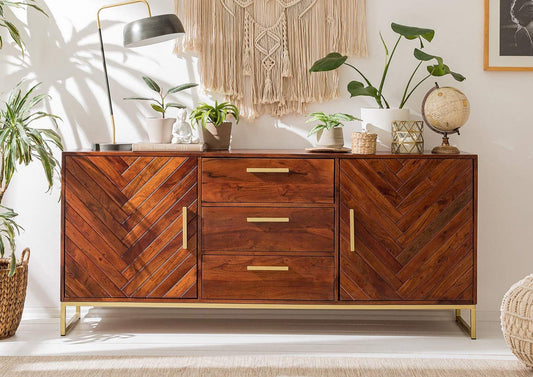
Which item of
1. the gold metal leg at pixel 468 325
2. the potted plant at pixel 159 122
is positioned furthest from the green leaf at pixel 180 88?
the gold metal leg at pixel 468 325

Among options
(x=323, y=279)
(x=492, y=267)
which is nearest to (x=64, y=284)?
(x=323, y=279)

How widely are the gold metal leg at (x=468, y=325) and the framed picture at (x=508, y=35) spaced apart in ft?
4.03

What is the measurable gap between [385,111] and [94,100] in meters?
1.49

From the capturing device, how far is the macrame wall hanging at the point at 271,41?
324 cm

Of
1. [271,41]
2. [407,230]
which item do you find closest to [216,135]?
[271,41]

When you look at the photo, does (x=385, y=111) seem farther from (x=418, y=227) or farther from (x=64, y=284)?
(x=64, y=284)

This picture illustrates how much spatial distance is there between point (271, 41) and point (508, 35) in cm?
119

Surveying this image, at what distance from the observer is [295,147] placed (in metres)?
3.31

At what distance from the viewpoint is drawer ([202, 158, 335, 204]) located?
113 inches

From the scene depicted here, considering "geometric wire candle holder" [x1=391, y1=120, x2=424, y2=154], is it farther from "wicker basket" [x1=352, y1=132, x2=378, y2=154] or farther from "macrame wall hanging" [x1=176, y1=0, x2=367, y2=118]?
"macrame wall hanging" [x1=176, y1=0, x2=367, y2=118]

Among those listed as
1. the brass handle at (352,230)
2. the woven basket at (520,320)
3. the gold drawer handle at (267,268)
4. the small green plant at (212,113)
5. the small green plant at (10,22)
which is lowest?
the woven basket at (520,320)

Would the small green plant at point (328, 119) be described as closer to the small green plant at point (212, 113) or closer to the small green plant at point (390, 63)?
the small green plant at point (390, 63)

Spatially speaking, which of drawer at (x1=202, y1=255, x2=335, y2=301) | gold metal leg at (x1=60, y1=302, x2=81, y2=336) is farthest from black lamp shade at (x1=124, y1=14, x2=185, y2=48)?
gold metal leg at (x1=60, y1=302, x2=81, y2=336)

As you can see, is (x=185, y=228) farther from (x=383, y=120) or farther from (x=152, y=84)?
(x=383, y=120)
